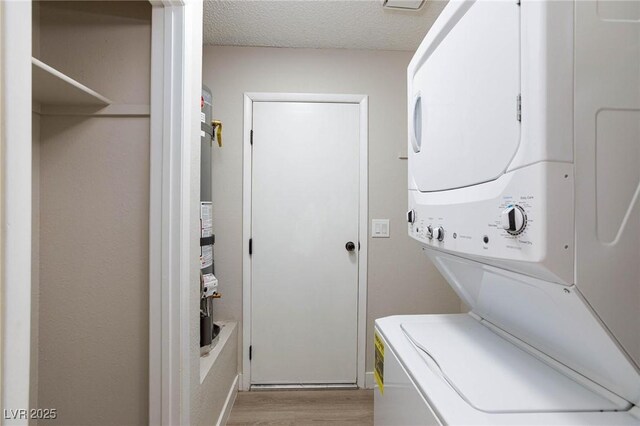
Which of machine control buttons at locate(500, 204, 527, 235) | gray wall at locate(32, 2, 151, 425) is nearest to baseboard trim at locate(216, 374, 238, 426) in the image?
gray wall at locate(32, 2, 151, 425)

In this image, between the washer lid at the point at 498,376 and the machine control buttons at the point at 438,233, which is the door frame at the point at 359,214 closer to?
the washer lid at the point at 498,376

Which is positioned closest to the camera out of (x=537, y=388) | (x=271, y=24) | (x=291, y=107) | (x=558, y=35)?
(x=558, y=35)

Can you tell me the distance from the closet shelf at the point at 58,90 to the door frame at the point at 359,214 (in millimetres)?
1130

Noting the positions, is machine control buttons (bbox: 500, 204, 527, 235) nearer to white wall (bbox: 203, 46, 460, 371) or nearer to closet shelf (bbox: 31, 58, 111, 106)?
closet shelf (bbox: 31, 58, 111, 106)

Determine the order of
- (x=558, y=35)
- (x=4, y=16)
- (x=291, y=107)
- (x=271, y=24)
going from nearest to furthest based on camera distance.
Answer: (x=4, y=16) < (x=558, y=35) < (x=271, y=24) < (x=291, y=107)

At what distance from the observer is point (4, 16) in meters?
0.46

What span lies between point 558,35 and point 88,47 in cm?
160

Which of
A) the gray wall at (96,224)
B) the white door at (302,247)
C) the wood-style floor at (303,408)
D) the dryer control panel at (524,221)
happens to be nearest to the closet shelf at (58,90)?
the gray wall at (96,224)

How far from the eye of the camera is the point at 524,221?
62cm

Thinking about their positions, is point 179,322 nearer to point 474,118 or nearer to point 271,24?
point 474,118

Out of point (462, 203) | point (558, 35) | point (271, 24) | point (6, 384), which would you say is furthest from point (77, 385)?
point (271, 24)

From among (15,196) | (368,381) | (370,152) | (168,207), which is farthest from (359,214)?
(15,196)

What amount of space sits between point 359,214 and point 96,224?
162 centimetres

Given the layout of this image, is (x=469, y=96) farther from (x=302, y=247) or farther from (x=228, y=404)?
(x=228, y=404)
